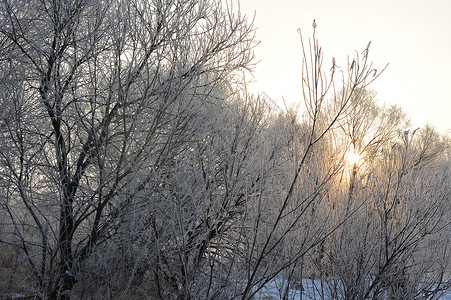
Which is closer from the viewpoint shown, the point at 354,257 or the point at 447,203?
the point at 354,257

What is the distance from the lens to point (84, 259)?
5.36m

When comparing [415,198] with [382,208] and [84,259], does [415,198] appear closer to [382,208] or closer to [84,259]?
[382,208]

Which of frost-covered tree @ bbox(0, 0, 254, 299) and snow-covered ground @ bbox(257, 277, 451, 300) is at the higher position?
frost-covered tree @ bbox(0, 0, 254, 299)

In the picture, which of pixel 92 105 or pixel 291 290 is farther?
pixel 291 290

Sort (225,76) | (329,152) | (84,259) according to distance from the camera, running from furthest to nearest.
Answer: (225,76)
(84,259)
(329,152)

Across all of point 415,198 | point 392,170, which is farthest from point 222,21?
point 415,198

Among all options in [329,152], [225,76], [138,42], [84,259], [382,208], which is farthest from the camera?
[225,76]

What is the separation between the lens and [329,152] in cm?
484

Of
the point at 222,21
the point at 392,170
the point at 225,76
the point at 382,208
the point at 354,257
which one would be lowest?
the point at 354,257

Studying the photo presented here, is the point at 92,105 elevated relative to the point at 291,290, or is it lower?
elevated

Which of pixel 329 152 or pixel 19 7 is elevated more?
pixel 19 7

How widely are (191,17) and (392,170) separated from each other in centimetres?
414

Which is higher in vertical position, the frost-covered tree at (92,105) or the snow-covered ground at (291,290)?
the frost-covered tree at (92,105)

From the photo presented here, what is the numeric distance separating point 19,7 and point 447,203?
289 inches
